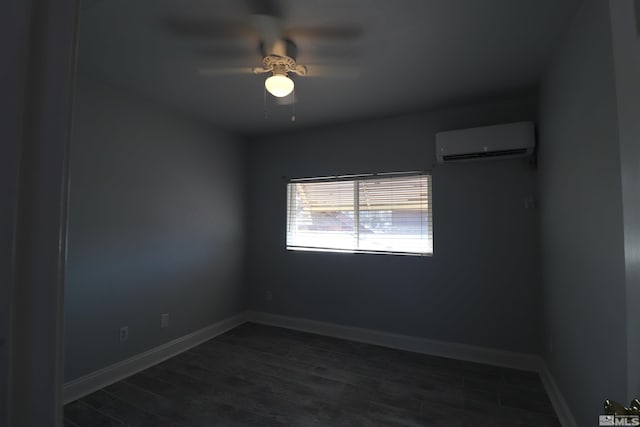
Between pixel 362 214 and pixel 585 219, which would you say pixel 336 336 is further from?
pixel 585 219

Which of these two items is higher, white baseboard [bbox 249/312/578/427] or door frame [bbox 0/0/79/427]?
door frame [bbox 0/0/79/427]

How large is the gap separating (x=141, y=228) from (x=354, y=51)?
2373 millimetres

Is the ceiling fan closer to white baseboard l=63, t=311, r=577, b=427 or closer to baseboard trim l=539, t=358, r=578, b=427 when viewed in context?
white baseboard l=63, t=311, r=577, b=427

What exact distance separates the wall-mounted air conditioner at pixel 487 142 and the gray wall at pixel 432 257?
177 mm

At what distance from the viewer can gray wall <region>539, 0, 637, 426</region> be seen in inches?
48.6

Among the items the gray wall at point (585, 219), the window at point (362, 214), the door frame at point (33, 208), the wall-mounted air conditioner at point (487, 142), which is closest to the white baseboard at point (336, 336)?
the gray wall at point (585, 219)

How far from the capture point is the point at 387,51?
195 cm

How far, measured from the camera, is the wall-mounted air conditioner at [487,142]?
244 cm

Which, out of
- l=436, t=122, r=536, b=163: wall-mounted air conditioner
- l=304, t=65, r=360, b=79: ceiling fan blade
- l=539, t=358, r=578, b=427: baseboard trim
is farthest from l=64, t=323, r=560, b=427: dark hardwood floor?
l=304, t=65, r=360, b=79: ceiling fan blade

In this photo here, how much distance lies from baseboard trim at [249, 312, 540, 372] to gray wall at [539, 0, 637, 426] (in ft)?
1.29

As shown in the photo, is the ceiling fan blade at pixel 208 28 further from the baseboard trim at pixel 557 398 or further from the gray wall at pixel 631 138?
the baseboard trim at pixel 557 398

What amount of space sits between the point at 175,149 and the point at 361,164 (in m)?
2.01

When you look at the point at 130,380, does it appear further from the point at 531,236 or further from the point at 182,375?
the point at 531,236

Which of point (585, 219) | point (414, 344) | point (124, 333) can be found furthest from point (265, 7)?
point (414, 344)
